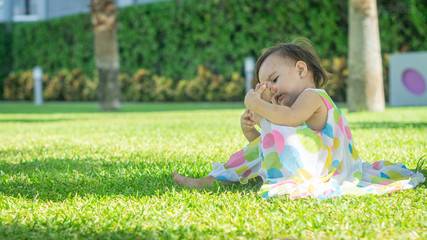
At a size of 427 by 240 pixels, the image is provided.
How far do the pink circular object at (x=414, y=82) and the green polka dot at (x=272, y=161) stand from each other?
33.0 feet

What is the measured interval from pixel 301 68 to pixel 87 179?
150 centimetres

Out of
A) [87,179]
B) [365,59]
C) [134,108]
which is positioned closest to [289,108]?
[87,179]

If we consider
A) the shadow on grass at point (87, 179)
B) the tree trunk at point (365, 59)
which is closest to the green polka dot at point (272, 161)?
the shadow on grass at point (87, 179)

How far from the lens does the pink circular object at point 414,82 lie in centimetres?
1155

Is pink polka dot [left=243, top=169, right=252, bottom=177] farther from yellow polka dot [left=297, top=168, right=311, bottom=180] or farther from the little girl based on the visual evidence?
yellow polka dot [left=297, top=168, right=311, bottom=180]

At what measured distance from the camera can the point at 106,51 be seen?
1300 cm

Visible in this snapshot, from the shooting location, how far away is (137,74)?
60.3 feet

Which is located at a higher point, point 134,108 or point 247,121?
point 247,121

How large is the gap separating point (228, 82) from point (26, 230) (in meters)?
14.0

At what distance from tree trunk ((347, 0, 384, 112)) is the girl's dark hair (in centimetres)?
667

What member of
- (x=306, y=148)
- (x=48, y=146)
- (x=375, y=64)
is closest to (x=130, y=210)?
(x=306, y=148)

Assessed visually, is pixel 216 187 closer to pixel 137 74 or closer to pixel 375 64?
pixel 375 64

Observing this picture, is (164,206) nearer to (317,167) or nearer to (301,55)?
(317,167)

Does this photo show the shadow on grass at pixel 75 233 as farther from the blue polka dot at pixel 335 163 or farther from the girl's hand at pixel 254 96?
the blue polka dot at pixel 335 163
